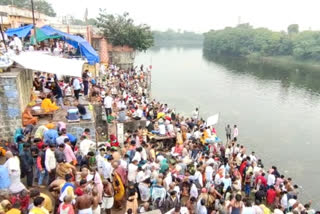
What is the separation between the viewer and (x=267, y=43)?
6950 cm

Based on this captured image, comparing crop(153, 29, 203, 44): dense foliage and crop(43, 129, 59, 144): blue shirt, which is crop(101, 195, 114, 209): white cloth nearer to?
crop(43, 129, 59, 144): blue shirt

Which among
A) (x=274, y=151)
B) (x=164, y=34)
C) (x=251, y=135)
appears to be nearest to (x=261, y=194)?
(x=274, y=151)

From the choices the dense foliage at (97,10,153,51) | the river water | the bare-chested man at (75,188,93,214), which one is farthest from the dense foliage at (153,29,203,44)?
the bare-chested man at (75,188,93,214)

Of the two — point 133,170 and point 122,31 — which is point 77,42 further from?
point 122,31

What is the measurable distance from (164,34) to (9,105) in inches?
6022

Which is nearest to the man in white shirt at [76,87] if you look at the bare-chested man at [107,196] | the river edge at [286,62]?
the bare-chested man at [107,196]

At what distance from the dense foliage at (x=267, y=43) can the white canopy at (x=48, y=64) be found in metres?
58.7

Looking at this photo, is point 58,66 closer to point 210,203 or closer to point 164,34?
point 210,203

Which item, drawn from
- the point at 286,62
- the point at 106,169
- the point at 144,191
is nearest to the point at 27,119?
the point at 106,169

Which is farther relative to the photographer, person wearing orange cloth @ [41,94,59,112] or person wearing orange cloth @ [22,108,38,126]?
person wearing orange cloth @ [41,94,59,112]

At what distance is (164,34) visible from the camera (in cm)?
15612

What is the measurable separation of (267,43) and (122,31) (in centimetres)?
4940

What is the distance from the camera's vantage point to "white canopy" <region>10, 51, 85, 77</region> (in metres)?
8.80

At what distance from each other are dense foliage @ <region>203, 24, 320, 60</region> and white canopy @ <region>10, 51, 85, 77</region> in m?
58.7
